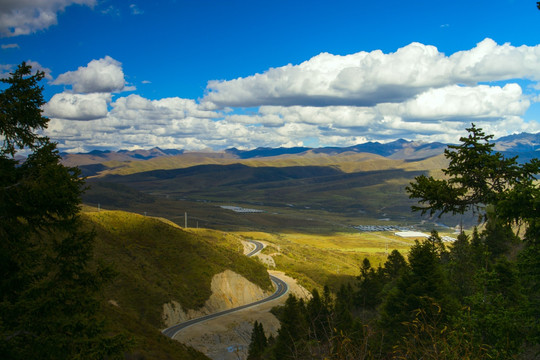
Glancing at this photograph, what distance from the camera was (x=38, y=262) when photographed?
1152 cm

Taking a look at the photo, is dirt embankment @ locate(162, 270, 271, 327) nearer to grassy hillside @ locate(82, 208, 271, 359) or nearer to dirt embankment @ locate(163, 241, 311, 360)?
dirt embankment @ locate(163, 241, 311, 360)

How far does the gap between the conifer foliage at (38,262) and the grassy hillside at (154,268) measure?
23.5 meters

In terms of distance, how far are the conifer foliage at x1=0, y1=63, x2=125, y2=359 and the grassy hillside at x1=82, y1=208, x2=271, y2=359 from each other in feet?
77.0

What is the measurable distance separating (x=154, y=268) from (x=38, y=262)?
2384 inches

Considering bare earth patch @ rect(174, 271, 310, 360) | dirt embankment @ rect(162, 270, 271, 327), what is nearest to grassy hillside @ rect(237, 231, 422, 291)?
dirt embankment @ rect(162, 270, 271, 327)

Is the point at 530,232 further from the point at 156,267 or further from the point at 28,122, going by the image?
the point at 156,267

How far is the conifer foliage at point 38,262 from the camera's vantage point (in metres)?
10.1

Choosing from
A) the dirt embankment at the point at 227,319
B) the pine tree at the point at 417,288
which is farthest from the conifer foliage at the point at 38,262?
the dirt embankment at the point at 227,319

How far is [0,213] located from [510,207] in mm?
15107

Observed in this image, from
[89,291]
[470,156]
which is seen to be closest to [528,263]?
[470,156]

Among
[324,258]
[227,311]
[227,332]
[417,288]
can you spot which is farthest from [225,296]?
[324,258]

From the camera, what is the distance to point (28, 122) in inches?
473

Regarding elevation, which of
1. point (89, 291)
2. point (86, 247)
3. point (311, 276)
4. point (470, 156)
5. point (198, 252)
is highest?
point (470, 156)

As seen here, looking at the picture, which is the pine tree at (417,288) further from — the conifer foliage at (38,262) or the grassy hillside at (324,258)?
the grassy hillside at (324,258)
